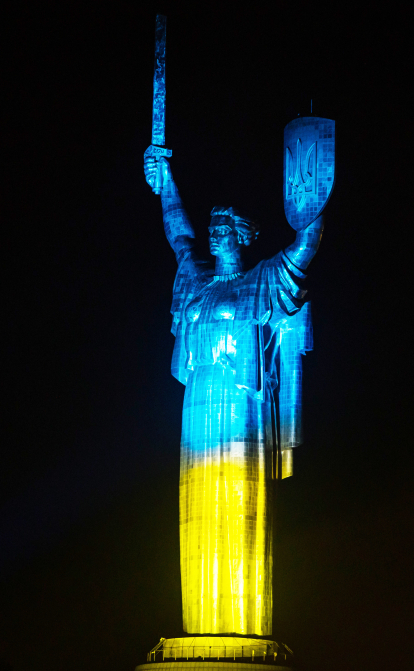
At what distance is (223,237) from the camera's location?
1098cm

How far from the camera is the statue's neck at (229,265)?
1106 centimetres

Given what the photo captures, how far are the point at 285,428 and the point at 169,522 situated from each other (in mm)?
2967

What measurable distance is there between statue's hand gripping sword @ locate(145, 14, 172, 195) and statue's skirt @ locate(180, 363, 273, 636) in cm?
240

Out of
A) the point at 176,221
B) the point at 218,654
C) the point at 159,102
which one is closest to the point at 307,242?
the point at 176,221

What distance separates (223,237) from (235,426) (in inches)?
73.9

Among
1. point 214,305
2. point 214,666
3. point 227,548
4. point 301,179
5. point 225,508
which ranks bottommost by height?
point 214,666

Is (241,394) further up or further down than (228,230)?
further down

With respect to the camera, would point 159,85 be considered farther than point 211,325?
Yes

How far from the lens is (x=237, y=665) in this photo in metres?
9.50

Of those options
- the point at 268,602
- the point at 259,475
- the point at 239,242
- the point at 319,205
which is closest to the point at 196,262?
the point at 239,242

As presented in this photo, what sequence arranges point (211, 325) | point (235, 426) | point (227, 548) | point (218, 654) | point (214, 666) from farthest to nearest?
1. point (211, 325)
2. point (235, 426)
3. point (227, 548)
4. point (218, 654)
5. point (214, 666)

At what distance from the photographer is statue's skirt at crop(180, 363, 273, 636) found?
10.0m

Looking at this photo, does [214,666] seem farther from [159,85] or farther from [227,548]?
[159,85]

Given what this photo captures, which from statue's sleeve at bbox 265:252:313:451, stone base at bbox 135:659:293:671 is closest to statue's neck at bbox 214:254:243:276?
statue's sleeve at bbox 265:252:313:451
